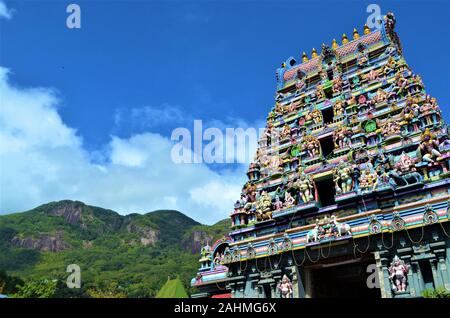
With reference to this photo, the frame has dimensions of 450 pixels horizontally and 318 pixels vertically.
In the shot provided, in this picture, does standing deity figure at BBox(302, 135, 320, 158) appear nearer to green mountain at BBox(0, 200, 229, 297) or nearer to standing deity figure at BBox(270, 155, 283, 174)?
standing deity figure at BBox(270, 155, 283, 174)

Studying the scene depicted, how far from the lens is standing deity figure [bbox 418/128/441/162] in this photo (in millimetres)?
18109

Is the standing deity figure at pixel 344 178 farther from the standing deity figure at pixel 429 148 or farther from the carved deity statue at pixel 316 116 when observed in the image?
the carved deity statue at pixel 316 116

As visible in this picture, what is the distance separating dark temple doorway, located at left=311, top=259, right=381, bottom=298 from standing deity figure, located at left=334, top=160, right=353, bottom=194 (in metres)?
4.19

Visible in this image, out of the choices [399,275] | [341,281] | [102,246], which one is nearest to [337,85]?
[341,281]

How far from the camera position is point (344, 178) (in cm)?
2008

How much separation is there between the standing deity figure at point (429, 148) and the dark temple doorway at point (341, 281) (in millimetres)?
6568

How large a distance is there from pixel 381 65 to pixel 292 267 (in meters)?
15.0

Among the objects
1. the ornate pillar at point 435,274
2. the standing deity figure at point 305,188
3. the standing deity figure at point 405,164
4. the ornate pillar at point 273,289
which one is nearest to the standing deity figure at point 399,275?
the ornate pillar at point 435,274

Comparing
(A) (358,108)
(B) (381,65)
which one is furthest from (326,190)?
(B) (381,65)

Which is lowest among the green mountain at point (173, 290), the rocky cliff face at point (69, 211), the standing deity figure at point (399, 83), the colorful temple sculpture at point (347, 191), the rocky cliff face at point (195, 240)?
the green mountain at point (173, 290)

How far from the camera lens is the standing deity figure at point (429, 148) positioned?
59.4ft

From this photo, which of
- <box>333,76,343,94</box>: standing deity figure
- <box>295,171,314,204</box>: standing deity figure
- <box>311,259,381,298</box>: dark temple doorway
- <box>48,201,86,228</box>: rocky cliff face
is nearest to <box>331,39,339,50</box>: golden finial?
<box>333,76,343,94</box>: standing deity figure

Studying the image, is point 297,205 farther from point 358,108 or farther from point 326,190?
point 358,108

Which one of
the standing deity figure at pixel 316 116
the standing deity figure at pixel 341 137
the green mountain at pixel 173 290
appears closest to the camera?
the green mountain at pixel 173 290
